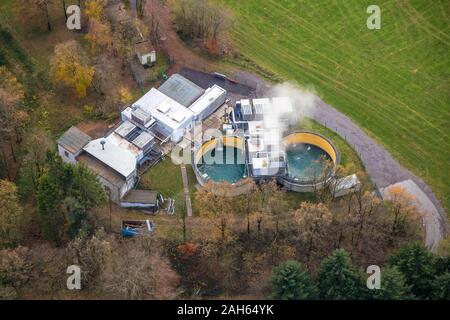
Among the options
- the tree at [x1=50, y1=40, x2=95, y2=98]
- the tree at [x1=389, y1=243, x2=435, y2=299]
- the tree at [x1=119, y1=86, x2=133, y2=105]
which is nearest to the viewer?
the tree at [x1=389, y1=243, x2=435, y2=299]

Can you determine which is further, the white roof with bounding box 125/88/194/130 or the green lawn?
the white roof with bounding box 125/88/194/130

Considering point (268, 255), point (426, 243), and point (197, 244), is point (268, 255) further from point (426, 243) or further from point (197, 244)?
point (426, 243)

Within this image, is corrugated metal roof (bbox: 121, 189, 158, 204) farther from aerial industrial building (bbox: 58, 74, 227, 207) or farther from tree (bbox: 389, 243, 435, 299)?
tree (bbox: 389, 243, 435, 299)

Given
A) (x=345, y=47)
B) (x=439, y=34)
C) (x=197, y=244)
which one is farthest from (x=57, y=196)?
(x=439, y=34)

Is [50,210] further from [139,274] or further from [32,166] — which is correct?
[139,274]

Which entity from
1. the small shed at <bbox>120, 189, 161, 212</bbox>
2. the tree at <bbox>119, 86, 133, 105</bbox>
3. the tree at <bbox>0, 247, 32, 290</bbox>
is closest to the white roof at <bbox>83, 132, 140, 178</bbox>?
the small shed at <bbox>120, 189, 161, 212</bbox>

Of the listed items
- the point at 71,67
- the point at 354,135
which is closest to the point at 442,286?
Result: the point at 354,135

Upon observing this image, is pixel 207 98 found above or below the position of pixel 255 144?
above
